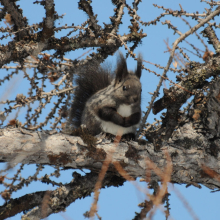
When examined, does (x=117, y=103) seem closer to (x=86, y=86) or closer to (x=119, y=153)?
(x=86, y=86)

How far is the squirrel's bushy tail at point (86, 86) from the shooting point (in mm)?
3381

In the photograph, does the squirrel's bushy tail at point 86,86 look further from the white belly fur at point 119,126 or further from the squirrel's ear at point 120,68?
the white belly fur at point 119,126

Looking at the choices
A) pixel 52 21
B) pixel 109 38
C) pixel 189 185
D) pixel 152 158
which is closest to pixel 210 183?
pixel 189 185

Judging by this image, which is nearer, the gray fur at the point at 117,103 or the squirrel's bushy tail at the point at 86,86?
the gray fur at the point at 117,103

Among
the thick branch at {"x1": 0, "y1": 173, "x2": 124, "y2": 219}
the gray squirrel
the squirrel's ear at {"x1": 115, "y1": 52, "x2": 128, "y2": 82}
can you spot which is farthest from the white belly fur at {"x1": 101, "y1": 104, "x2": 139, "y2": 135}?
the thick branch at {"x1": 0, "y1": 173, "x2": 124, "y2": 219}

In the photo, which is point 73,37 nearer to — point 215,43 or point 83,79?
point 83,79

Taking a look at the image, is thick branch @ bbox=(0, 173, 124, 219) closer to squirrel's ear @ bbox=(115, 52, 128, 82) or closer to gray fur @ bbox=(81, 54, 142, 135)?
gray fur @ bbox=(81, 54, 142, 135)

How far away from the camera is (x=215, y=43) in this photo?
287cm

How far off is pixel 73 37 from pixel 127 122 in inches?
41.5

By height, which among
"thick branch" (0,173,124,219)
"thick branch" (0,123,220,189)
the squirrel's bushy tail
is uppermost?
the squirrel's bushy tail

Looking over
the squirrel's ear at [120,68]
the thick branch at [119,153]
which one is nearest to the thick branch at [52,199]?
the thick branch at [119,153]

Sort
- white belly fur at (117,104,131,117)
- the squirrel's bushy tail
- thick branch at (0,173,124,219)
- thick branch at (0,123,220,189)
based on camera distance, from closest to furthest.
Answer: thick branch at (0,123,220,189)
thick branch at (0,173,124,219)
white belly fur at (117,104,131,117)
the squirrel's bushy tail

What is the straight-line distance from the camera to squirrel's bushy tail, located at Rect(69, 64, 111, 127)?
3.38 m

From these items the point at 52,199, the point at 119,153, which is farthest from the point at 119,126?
the point at 52,199
